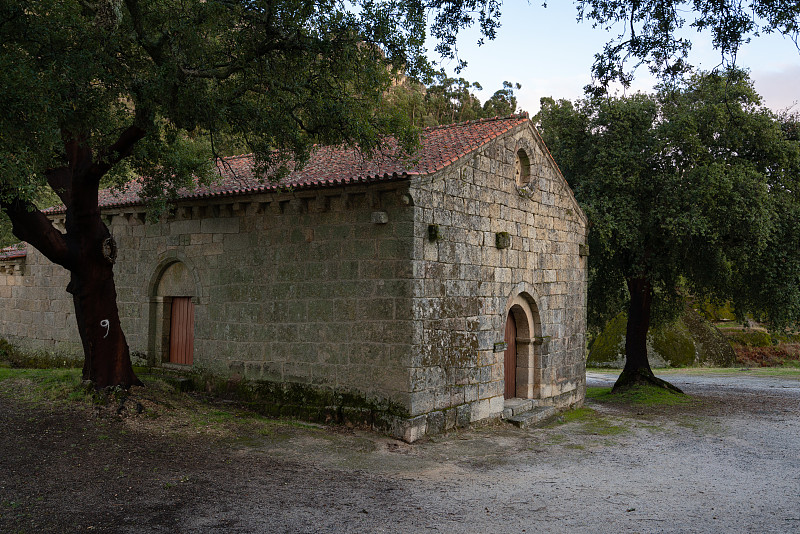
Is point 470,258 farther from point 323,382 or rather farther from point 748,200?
point 748,200

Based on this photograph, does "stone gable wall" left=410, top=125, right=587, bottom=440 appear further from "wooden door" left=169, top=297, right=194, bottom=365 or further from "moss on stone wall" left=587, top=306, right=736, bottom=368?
"moss on stone wall" left=587, top=306, right=736, bottom=368

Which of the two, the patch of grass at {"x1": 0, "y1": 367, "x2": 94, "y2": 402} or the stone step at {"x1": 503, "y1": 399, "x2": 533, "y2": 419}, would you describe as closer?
the patch of grass at {"x1": 0, "y1": 367, "x2": 94, "y2": 402}

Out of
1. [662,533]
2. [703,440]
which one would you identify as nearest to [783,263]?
[703,440]

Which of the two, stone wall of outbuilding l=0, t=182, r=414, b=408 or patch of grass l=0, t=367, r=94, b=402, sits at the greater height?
stone wall of outbuilding l=0, t=182, r=414, b=408

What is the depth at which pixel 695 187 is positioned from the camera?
48.3 ft

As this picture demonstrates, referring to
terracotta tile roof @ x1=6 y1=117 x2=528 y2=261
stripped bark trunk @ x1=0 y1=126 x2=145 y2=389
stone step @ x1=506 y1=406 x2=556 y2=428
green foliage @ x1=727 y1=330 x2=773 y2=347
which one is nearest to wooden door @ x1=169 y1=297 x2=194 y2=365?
terracotta tile roof @ x1=6 y1=117 x2=528 y2=261

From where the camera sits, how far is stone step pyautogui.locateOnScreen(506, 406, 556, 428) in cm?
1176

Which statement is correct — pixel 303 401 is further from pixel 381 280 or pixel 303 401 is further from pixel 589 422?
pixel 589 422

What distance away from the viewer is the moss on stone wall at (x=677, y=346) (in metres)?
25.6

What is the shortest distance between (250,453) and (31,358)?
9.93 metres

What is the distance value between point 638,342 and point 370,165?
1052 centimetres

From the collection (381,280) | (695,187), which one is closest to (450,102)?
(695,187)

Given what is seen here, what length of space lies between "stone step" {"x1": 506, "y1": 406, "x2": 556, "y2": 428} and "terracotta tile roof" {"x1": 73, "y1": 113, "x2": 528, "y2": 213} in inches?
195

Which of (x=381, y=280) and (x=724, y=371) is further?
(x=724, y=371)
